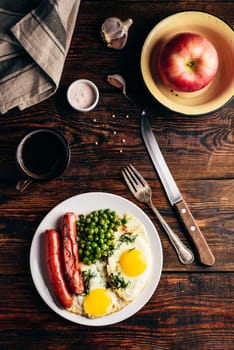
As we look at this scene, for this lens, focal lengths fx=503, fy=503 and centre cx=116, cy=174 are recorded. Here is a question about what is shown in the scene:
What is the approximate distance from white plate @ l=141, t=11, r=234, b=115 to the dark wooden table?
2.5 inches

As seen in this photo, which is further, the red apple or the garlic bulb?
the garlic bulb

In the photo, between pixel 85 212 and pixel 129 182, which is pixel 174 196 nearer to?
pixel 129 182

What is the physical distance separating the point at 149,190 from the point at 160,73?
0.45 metres

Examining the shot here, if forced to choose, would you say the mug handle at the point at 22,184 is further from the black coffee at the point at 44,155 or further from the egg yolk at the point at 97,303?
the egg yolk at the point at 97,303

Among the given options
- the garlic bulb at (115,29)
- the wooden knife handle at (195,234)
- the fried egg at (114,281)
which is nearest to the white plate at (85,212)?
the fried egg at (114,281)

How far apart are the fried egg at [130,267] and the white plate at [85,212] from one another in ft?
0.09

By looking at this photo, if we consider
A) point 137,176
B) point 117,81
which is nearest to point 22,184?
point 137,176

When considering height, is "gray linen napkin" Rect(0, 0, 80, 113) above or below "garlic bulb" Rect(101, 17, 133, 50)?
above

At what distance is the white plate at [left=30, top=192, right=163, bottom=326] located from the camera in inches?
73.1

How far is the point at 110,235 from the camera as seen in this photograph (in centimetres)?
189

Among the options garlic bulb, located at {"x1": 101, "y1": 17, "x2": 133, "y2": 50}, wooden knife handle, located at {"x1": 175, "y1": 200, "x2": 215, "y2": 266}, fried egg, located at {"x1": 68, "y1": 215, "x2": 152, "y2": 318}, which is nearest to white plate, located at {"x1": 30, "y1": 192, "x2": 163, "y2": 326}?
fried egg, located at {"x1": 68, "y1": 215, "x2": 152, "y2": 318}

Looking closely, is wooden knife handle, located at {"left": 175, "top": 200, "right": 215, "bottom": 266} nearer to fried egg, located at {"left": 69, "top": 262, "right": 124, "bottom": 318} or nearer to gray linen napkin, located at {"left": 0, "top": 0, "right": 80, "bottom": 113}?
fried egg, located at {"left": 69, "top": 262, "right": 124, "bottom": 318}

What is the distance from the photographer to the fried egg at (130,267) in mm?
1854

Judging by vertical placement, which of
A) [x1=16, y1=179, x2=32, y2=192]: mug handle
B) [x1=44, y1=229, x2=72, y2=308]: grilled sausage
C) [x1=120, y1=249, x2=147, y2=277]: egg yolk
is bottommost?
[x1=120, y1=249, x2=147, y2=277]: egg yolk
